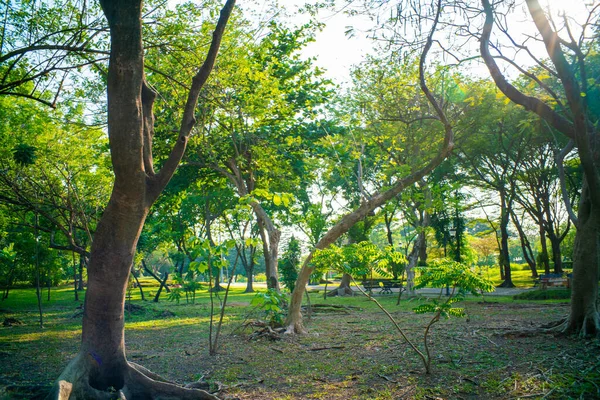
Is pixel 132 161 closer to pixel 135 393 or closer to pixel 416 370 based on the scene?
pixel 135 393

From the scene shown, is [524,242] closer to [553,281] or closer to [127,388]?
[553,281]

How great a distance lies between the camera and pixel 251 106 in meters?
9.95

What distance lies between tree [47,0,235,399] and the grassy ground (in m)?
0.87

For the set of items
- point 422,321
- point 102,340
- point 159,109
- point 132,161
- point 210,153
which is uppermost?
point 159,109

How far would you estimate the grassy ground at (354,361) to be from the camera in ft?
17.1

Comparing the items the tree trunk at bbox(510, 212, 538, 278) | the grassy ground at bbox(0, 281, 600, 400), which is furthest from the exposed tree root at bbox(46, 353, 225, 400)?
the tree trunk at bbox(510, 212, 538, 278)

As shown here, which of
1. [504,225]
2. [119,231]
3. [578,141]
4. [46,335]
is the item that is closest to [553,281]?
[504,225]

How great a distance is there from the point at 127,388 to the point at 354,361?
3.66 metres

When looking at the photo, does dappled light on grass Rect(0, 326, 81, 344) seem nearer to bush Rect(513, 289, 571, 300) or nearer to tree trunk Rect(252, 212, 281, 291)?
tree trunk Rect(252, 212, 281, 291)

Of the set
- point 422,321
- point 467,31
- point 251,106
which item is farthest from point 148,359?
point 467,31

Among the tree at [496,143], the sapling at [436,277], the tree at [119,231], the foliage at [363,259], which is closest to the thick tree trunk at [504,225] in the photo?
the tree at [496,143]

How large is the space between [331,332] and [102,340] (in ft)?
21.5

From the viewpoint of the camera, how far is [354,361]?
23.0ft

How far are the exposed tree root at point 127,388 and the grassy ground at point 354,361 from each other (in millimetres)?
772
